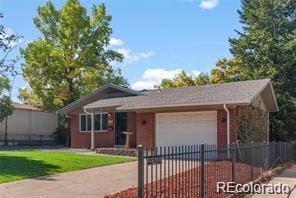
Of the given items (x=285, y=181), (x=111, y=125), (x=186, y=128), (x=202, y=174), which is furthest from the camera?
(x=111, y=125)

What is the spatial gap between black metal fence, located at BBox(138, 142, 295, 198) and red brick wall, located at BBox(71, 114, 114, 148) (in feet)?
50.2

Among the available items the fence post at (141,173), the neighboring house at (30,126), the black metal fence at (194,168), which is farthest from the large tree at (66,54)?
the fence post at (141,173)

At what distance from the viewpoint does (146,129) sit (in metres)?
24.2

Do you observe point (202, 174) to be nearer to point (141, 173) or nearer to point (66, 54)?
point (141, 173)

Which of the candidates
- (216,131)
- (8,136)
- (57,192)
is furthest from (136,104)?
(8,136)

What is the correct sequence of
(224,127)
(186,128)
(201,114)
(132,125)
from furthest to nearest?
(132,125) < (186,128) < (201,114) < (224,127)

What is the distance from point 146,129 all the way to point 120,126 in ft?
17.2

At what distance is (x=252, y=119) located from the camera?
22656 mm

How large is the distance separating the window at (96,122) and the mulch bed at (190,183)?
18.3 meters

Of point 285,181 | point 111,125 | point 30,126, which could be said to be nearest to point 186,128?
point 285,181

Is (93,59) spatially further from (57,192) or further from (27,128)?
(57,192)

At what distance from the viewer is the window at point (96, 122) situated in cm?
3039

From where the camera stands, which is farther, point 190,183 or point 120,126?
point 120,126

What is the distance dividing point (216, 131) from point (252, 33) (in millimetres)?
15056
